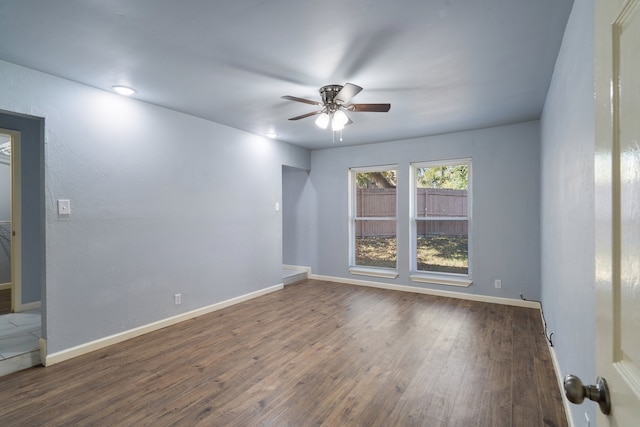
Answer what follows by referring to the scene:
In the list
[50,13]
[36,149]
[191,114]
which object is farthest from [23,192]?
[50,13]

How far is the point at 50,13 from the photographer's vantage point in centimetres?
184

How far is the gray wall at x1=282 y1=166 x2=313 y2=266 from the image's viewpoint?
601 centimetres

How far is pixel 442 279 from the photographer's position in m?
4.70

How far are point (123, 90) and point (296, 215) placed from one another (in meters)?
3.68

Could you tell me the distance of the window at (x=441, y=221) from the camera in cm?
473

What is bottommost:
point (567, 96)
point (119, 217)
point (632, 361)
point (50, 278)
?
point (50, 278)

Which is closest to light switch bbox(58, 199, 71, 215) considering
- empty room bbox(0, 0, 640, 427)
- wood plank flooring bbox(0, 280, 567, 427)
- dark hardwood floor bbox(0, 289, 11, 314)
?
empty room bbox(0, 0, 640, 427)

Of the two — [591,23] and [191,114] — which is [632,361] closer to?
[591,23]

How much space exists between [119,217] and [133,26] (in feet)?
6.07

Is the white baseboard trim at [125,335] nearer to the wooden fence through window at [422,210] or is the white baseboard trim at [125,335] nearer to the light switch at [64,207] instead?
the light switch at [64,207]

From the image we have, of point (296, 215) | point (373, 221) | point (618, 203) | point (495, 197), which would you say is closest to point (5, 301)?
point (296, 215)

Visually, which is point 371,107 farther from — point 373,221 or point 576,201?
point 373,221

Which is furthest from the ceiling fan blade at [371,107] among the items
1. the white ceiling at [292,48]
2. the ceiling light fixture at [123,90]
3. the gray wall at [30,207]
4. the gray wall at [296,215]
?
the gray wall at [30,207]

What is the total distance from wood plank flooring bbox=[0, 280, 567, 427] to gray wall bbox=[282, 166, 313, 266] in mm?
2392
